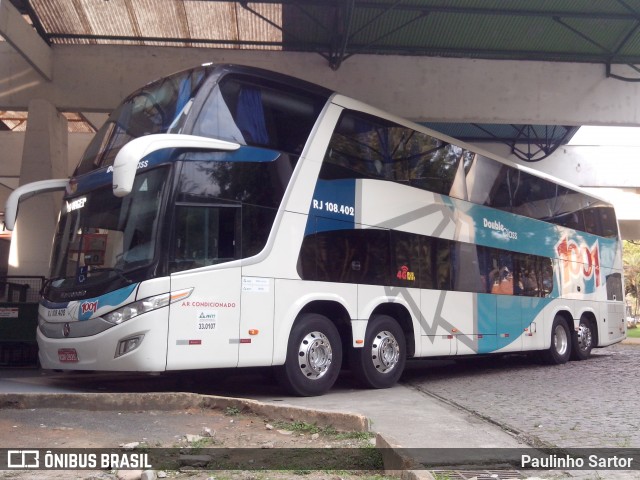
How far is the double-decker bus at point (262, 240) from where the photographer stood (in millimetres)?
8203

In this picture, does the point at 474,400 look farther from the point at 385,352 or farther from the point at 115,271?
the point at 115,271

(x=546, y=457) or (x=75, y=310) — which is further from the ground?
(x=75, y=310)

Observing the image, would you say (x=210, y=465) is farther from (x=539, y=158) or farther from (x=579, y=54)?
(x=539, y=158)

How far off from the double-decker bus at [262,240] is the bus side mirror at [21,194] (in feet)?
0.11

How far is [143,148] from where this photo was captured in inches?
311

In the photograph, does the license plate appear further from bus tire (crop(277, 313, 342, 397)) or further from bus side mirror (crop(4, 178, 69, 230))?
bus tire (crop(277, 313, 342, 397))

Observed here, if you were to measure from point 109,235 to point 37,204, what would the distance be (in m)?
9.10

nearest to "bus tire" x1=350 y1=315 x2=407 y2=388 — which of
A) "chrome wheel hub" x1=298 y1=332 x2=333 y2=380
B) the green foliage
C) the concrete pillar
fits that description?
"chrome wheel hub" x1=298 y1=332 x2=333 y2=380

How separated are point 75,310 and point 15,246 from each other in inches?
355

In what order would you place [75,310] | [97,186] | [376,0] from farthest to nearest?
[376,0], [97,186], [75,310]

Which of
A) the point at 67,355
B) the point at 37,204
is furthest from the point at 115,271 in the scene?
the point at 37,204

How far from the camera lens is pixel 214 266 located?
851 cm

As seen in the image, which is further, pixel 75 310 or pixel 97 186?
pixel 97 186

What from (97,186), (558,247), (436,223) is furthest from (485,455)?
(558,247)
